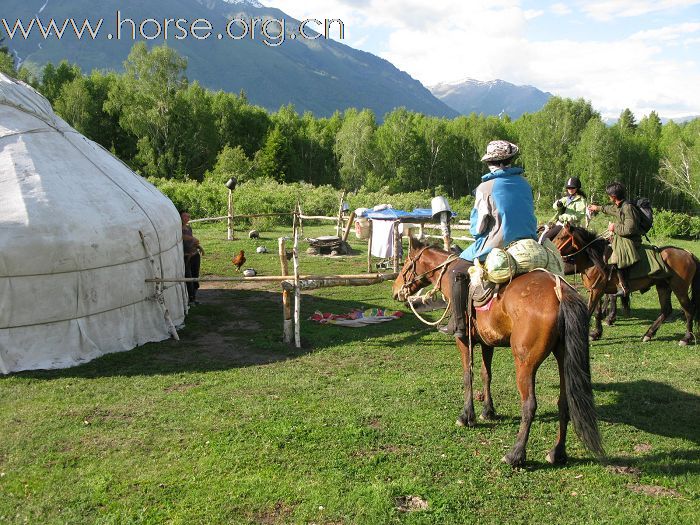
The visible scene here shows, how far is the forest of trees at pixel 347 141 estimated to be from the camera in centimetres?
3931

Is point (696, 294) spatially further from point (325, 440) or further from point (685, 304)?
point (325, 440)

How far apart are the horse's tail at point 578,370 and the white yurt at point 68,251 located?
5829 millimetres

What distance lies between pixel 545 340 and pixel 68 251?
19.2 ft

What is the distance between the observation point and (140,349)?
7.62m

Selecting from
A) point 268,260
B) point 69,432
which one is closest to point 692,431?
point 69,432

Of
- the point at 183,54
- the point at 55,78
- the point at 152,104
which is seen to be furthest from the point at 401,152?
the point at 183,54

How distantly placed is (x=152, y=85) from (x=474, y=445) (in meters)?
40.0

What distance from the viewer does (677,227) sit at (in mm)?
22750

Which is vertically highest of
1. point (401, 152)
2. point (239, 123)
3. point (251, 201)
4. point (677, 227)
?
point (239, 123)

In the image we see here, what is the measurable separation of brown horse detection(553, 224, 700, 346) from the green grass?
58 centimetres

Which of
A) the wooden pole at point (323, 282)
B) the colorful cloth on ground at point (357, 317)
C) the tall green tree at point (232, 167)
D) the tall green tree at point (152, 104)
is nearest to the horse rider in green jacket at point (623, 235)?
the wooden pole at point (323, 282)

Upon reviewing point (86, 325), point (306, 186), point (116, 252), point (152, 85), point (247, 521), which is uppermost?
point (152, 85)

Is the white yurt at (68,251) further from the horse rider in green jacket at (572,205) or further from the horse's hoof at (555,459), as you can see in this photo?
the horse rider in green jacket at (572,205)

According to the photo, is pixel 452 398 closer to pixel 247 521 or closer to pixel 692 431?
pixel 692 431
